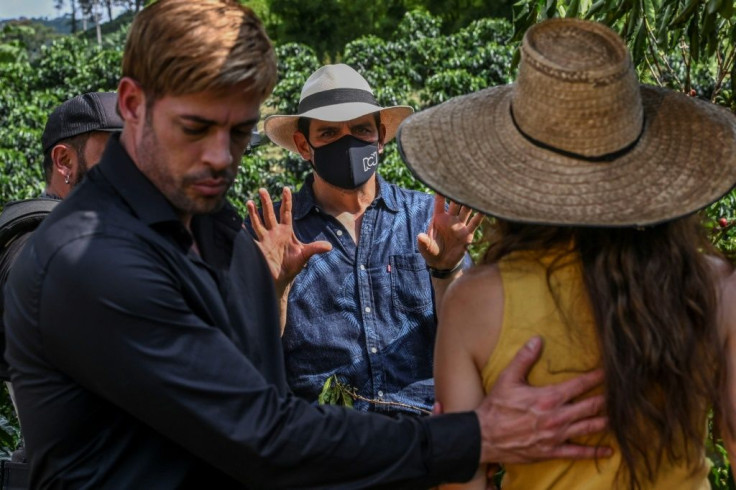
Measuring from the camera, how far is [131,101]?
189 centimetres

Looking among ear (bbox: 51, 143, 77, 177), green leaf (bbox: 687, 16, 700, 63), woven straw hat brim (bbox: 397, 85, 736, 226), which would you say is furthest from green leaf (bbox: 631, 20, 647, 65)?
ear (bbox: 51, 143, 77, 177)

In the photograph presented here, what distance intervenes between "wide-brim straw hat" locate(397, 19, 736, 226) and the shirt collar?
158cm

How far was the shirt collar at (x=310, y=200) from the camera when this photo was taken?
11.7ft

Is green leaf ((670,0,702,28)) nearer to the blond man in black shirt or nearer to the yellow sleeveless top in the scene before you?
the yellow sleeveless top

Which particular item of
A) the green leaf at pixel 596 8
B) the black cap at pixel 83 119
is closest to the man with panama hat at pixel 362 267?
the black cap at pixel 83 119

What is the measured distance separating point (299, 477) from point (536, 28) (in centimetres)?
95

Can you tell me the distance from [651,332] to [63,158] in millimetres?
2306

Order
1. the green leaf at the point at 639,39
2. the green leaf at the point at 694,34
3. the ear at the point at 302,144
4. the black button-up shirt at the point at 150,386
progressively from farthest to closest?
the ear at the point at 302,144, the green leaf at the point at 639,39, the green leaf at the point at 694,34, the black button-up shirt at the point at 150,386

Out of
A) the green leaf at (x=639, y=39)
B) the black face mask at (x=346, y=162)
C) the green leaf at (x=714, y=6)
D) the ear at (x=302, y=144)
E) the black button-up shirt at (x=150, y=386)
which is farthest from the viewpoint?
the ear at (x=302, y=144)

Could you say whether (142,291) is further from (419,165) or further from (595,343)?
(595,343)

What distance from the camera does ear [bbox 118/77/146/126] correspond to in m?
1.87

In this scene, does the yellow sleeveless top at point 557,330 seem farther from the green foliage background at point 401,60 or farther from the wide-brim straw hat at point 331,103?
the wide-brim straw hat at point 331,103

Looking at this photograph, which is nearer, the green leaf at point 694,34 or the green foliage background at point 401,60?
the green leaf at point 694,34

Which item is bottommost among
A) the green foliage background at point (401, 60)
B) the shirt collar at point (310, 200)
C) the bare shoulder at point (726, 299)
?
the green foliage background at point (401, 60)
